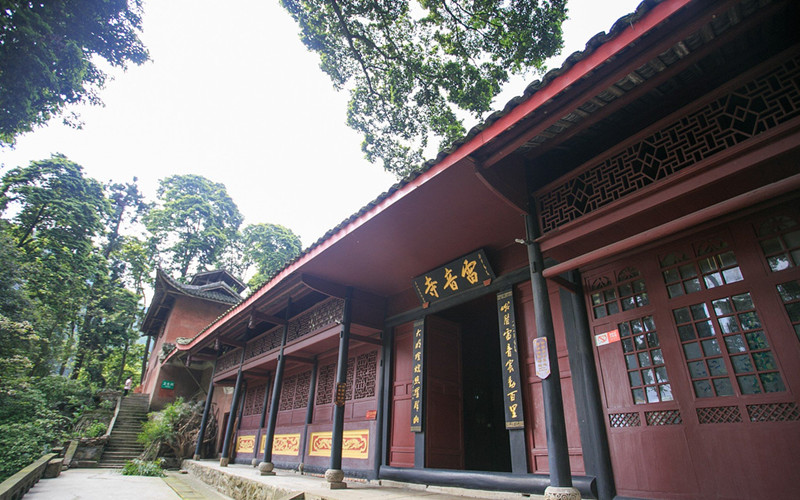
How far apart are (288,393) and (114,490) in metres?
3.61

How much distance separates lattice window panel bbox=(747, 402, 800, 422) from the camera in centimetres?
273

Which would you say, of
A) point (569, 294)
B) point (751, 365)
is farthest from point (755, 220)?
point (569, 294)

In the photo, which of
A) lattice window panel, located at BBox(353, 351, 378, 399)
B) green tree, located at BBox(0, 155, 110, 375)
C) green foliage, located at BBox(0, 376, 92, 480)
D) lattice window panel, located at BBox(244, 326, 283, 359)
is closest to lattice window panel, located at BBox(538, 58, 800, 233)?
lattice window panel, located at BBox(353, 351, 378, 399)

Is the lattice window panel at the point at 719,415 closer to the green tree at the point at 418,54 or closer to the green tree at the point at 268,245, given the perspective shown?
the green tree at the point at 418,54

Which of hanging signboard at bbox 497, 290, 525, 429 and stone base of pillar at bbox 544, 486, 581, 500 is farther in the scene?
hanging signboard at bbox 497, 290, 525, 429

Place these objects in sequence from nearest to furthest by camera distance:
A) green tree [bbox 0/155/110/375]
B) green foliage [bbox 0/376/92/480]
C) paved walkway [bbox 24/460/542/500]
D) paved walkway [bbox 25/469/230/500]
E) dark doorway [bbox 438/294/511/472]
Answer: paved walkway [bbox 24/460/542/500] → dark doorway [bbox 438/294/511/472] → paved walkway [bbox 25/469/230/500] → green foliage [bbox 0/376/92/480] → green tree [bbox 0/155/110/375]

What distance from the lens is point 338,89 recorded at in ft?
38.9

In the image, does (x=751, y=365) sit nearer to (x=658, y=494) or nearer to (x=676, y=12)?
(x=658, y=494)

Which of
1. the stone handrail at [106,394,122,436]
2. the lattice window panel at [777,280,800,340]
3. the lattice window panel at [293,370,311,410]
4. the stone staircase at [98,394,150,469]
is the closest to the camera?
the lattice window panel at [777,280,800,340]

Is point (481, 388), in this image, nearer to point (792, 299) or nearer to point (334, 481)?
point (334, 481)

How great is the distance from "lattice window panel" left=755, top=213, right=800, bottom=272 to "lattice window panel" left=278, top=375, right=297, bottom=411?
9.00 m

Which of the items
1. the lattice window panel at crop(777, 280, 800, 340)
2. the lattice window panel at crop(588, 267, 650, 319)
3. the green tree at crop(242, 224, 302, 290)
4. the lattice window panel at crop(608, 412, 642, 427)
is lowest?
the lattice window panel at crop(608, 412, 642, 427)

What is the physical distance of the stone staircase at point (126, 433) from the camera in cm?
1301

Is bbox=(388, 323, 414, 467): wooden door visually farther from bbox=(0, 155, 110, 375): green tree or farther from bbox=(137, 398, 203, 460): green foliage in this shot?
bbox=(0, 155, 110, 375): green tree
